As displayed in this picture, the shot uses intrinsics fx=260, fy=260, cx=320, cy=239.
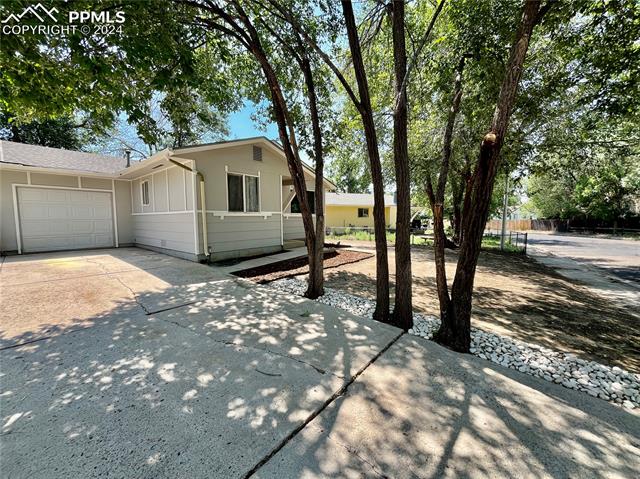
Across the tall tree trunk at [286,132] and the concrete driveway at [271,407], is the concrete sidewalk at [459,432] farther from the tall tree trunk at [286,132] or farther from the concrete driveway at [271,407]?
the tall tree trunk at [286,132]

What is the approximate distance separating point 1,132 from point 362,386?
88.4 ft

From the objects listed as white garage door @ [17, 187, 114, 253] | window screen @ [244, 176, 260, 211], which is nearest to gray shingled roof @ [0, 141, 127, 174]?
white garage door @ [17, 187, 114, 253]

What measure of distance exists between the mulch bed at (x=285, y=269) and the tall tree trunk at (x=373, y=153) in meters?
2.94

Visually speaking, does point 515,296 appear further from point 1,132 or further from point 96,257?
point 1,132

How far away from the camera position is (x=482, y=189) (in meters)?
2.78

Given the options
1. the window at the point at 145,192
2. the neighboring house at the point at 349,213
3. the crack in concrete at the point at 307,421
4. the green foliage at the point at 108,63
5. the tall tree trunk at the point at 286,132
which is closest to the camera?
the crack in concrete at the point at 307,421

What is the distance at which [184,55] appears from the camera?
4051 millimetres

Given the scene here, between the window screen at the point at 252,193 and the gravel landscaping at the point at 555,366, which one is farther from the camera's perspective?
the window screen at the point at 252,193

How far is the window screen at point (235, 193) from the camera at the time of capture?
8120mm

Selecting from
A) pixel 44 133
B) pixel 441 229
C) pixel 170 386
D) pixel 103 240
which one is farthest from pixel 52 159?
pixel 441 229

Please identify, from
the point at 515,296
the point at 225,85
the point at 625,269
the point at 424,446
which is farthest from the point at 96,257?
the point at 625,269

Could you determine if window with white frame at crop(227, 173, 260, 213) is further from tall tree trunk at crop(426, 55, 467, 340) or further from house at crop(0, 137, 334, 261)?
tall tree trunk at crop(426, 55, 467, 340)

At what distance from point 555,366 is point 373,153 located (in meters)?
3.30

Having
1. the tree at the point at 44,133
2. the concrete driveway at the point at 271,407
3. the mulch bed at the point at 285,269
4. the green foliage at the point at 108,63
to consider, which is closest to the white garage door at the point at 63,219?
the green foliage at the point at 108,63
